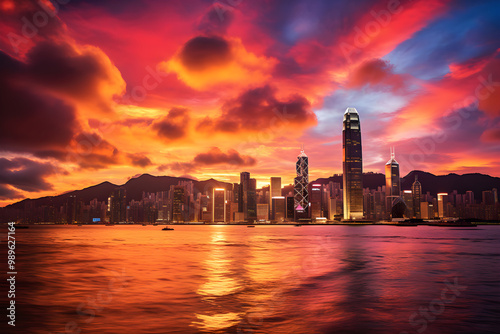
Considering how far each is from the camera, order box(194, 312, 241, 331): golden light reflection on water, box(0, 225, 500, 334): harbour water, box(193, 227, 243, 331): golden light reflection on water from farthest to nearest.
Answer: box(193, 227, 243, 331): golden light reflection on water, box(0, 225, 500, 334): harbour water, box(194, 312, 241, 331): golden light reflection on water

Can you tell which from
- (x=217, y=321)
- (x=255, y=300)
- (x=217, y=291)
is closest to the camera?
(x=217, y=321)

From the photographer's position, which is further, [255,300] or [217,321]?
[255,300]

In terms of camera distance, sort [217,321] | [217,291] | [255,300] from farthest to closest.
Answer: [217,291] < [255,300] < [217,321]

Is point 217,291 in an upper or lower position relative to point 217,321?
lower

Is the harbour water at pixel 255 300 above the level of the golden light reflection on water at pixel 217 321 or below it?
below

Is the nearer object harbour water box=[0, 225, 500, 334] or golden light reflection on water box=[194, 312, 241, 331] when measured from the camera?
golden light reflection on water box=[194, 312, 241, 331]

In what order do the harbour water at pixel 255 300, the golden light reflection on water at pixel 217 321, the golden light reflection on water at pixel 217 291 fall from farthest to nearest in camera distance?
the golden light reflection on water at pixel 217 291 → the harbour water at pixel 255 300 → the golden light reflection on water at pixel 217 321

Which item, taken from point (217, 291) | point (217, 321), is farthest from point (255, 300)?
point (217, 321)

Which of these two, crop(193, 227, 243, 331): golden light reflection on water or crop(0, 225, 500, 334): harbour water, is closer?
crop(0, 225, 500, 334): harbour water

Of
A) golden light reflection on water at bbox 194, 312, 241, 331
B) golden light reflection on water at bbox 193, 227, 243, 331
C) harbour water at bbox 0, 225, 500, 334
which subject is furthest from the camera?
golden light reflection on water at bbox 193, 227, 243, 331

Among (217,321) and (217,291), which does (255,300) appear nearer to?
(217,291)

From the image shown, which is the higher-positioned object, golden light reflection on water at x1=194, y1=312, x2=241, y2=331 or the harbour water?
golden light reflection on water at x1=194, y1=312, x2=241, y2=331

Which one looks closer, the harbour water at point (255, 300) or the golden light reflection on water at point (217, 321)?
the golden light reflection on water at point (217, 321)

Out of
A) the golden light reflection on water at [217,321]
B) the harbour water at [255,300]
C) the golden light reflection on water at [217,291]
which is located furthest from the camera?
the golden light reflection on water at [217,291]
